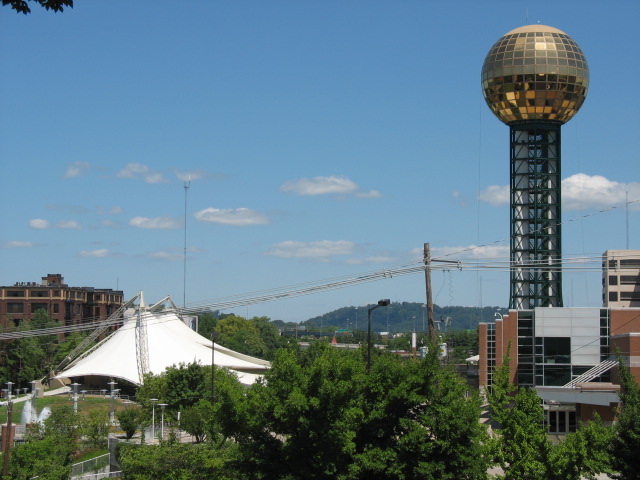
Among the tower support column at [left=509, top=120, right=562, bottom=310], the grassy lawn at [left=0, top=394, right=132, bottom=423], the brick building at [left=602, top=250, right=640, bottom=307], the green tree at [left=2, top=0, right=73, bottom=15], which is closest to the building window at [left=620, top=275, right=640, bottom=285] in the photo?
the brick building at [left=602, top=250, right=640, bottom=307]

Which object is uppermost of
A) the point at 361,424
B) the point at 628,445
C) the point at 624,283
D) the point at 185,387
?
the point at 624,283

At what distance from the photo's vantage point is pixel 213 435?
142 feet

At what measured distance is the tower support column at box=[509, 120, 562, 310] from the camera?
329ft

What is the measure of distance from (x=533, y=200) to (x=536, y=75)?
12768 millimetres

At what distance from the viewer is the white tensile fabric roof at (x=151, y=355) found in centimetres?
9575

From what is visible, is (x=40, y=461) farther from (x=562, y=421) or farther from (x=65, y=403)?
(x=65, y=403)

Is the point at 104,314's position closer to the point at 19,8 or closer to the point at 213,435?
the point at 213,435

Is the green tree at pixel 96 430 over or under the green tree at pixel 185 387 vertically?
under

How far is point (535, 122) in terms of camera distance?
10000 cm

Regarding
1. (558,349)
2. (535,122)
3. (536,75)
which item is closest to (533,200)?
(535,122)

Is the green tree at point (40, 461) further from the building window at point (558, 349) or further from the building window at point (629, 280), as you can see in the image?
the building window at point (629, 280)

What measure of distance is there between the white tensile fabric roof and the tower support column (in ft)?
92.1

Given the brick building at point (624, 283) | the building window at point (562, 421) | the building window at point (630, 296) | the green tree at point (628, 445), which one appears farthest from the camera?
the building window at point (630, 296)

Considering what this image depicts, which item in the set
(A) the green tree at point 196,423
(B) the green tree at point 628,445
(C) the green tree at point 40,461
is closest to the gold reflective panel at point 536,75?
(A) the green tree at point 196,423
